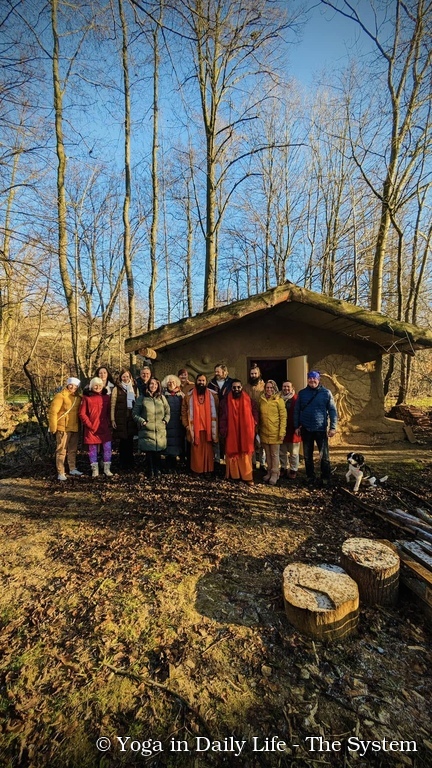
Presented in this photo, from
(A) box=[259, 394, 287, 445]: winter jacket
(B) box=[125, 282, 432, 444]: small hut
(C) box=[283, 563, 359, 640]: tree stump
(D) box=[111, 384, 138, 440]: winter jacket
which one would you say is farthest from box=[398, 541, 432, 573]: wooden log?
(D) box=[111, 384, 138, 440]: winter jacket

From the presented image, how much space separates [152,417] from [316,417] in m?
2.79

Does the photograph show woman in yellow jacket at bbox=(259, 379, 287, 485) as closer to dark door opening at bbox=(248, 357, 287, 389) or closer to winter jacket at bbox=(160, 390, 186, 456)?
winter jacket at bbox=(160, 390, 186, 456)

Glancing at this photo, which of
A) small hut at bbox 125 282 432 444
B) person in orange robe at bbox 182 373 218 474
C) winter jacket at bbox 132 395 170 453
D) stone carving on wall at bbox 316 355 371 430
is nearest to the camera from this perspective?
winter jacket at bbox 132 395 170 453

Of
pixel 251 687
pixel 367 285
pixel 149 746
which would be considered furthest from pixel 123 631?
pixel 367 285

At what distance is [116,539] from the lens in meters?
4.11

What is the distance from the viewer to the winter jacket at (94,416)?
622 centimetres

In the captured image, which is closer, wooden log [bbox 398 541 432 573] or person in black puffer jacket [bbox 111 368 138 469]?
wooden log [bbox 398 541 432 573]

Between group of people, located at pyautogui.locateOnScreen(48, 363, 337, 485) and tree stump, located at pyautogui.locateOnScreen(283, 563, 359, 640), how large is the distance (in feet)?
10.0

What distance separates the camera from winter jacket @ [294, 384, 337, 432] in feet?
18.6

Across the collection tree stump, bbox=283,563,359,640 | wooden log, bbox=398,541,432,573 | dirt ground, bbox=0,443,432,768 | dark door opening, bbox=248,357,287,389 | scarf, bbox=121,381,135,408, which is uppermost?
dark door opening, bbox=248,357,287,389

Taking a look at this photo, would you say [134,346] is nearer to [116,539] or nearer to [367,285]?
[116,539]

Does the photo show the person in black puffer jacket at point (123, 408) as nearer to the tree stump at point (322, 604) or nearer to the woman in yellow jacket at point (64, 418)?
the woman in yellow jacket at point (64, 418)

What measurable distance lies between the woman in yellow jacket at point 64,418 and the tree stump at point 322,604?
488 centimetres

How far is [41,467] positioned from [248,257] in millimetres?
19036
